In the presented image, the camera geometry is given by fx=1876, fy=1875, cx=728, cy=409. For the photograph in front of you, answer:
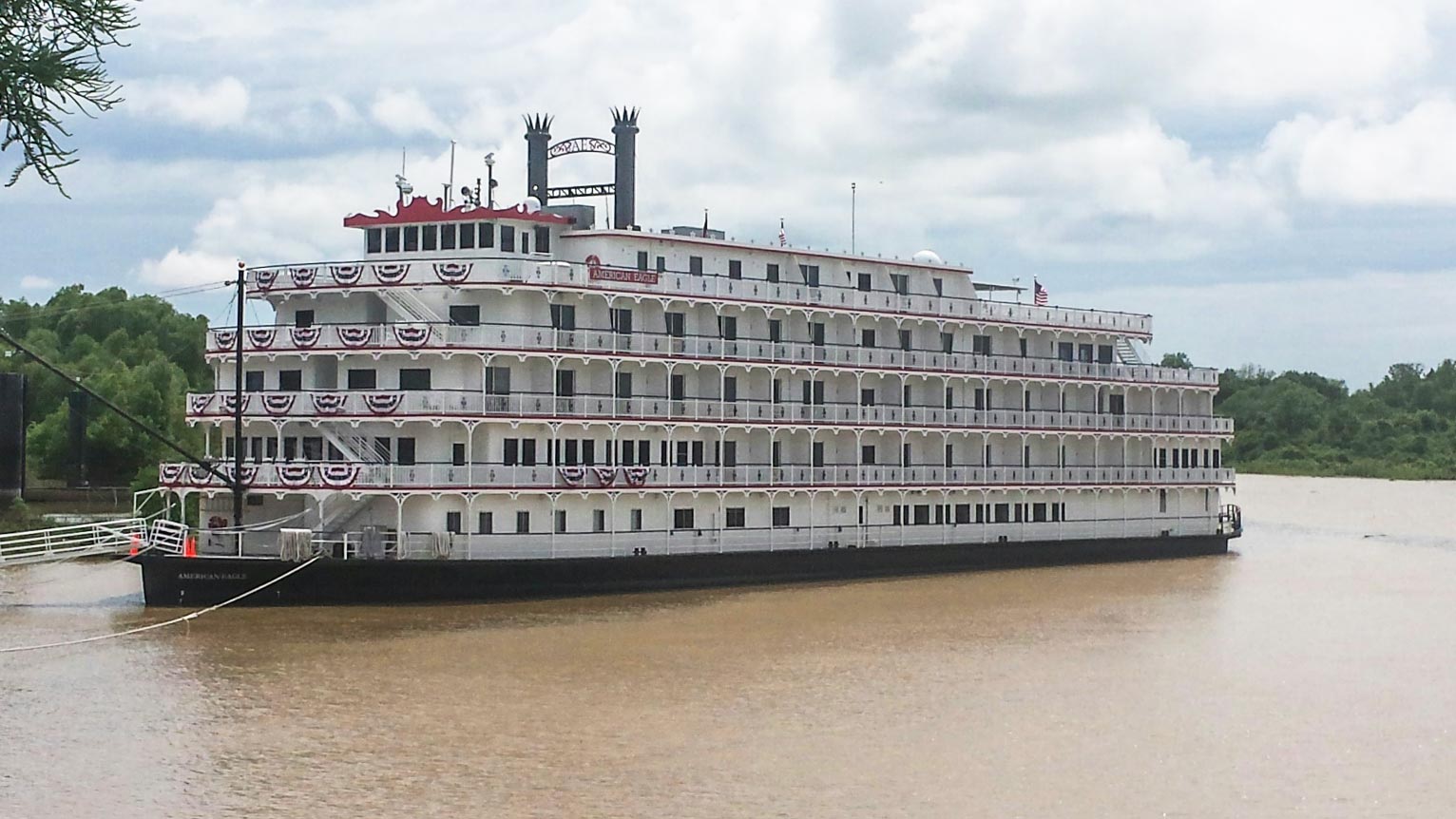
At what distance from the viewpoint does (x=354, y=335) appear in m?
45.4

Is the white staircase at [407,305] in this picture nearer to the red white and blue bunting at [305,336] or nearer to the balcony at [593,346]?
the balcony at [593,346]

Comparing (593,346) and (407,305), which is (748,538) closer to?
(593,346)

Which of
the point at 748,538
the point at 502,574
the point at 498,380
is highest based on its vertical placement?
the point at 498,380

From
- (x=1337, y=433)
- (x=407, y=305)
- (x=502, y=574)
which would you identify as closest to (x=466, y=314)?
(x=407, y=305)

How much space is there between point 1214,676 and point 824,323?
68.0ft

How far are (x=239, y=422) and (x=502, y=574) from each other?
716 cm

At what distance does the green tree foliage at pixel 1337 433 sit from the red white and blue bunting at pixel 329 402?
332 ft

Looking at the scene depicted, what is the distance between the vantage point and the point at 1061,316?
61250 millimetres

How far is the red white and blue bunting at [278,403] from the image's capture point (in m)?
45.6

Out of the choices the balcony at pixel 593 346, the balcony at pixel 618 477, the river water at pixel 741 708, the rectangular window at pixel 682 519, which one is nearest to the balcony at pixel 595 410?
the balcony at pixel 593 346

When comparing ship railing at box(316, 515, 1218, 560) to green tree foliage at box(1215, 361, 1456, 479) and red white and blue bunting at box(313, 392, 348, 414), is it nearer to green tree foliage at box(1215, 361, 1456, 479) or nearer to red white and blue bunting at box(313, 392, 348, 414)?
red white and blue bunting at box(313, 392, 348, 414)

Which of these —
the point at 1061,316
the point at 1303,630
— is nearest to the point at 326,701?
the point at 1303,630

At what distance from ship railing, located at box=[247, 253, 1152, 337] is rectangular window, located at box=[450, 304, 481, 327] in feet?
2.64

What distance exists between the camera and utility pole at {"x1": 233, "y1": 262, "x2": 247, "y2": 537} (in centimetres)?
4397
